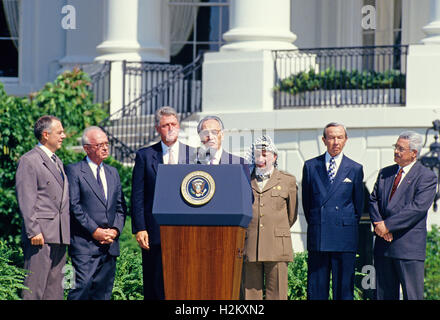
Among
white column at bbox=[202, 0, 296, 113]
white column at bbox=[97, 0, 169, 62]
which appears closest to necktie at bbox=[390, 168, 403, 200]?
white column at bbox=[202, 0, 296, 113]

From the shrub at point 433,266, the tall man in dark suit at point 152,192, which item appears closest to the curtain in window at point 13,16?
the shrub at point 433,266

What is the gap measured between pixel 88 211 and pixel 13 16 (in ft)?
43.2

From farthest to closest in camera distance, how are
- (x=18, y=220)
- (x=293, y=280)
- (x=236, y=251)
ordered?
(x=18, y=220) → (x=293, y=280) → (x=236, y=251)

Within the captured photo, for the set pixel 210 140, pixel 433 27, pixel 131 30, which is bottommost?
pixel 210 140

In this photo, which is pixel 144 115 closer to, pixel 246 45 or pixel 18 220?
pixel 246 45

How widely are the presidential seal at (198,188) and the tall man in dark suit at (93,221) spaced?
1.83 meters

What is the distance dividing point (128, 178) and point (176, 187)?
299 inches

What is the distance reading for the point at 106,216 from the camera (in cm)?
1121

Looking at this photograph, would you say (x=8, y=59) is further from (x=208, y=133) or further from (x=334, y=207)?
(x=208, y=133)

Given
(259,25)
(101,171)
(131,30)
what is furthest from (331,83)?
(101,171)

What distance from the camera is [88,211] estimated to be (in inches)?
440

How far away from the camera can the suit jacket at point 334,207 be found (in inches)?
436

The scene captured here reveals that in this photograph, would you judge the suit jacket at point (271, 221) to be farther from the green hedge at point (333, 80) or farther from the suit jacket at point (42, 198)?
the green hedge at point (333, 80)

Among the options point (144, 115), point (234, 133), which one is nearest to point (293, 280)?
point (234, 133)
